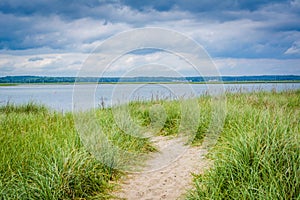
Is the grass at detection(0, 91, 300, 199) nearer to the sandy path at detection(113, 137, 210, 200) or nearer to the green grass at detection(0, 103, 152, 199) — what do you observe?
the green grass at detection(0, 103, 152, 199)

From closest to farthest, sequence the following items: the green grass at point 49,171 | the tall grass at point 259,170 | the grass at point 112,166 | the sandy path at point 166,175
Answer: the tall grass at point 259,170 → the grass at point 112,166 → the green grass at point 49,171 → the sandy path at point 166,175

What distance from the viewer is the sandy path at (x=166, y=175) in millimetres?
4770

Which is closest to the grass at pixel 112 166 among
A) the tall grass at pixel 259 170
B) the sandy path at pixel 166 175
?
the tall grass at pixel 259 170

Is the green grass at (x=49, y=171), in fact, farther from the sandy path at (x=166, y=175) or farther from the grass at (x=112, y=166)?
the sandy path at (x=166, y=175)

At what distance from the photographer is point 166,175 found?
544 centimetres

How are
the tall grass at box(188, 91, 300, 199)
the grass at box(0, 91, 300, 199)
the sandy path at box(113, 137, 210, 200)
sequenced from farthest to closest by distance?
the sandy path at box(113, 137, 210, 200)
the grass at box(0, 91, 300, 199)
the tall grass at box(188, 91, 300, 199)

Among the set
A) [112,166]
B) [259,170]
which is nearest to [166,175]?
[112,166]

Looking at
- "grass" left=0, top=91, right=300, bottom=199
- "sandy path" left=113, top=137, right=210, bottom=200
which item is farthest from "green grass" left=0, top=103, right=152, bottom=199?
"sandy path" left=113, top=137, right=210, bottom=200

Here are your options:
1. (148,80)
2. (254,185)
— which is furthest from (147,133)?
(254,185)

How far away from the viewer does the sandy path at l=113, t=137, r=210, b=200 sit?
477cm

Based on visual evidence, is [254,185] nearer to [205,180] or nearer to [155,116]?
[205,180]

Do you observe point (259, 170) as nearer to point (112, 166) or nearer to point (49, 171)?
point (112, 166)

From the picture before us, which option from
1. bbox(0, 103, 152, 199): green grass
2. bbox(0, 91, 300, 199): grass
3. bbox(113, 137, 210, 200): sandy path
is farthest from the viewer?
bbox(113, 137, 210, 200): sandy path

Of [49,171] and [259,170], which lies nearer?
[259,170]
